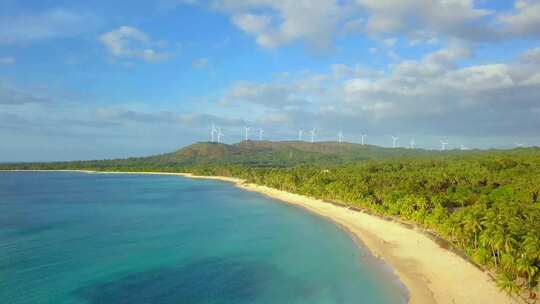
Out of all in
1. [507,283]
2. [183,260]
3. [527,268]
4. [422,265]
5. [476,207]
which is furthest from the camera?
[476,207]

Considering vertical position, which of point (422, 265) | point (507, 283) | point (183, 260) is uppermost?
point (507, 283)

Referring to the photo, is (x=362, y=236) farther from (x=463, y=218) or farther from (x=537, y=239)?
(x=537, y=239)

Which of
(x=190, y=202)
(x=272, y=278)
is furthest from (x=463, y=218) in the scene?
(x=190, y=202)

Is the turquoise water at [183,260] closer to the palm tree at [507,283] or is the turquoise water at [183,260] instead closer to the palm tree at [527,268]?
the palm tree at [507,283]

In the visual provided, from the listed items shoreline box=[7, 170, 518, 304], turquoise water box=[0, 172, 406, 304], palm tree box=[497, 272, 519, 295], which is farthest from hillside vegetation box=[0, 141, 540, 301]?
turquoise water box=[0, 172, 406, 304]

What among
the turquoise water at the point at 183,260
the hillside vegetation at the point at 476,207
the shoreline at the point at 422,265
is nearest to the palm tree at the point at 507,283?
the hillside vegetation at the point at 476,207

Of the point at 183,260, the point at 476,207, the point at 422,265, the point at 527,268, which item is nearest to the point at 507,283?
the point at 527,268

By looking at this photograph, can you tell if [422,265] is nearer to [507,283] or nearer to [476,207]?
[507,283]
